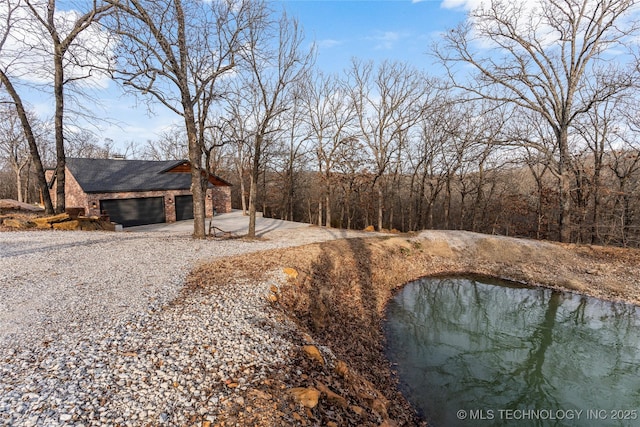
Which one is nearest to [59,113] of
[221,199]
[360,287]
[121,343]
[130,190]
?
[130,190]

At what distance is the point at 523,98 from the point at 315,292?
11.1 meters

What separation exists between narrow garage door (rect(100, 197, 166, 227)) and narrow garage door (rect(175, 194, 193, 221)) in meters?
0.99

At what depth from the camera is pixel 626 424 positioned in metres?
4.31

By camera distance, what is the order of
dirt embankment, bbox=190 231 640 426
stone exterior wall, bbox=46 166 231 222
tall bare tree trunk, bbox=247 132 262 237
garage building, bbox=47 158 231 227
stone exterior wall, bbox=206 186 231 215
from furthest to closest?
stone exterior wall, bbox=206 186 231 215 → garage building, bbox=47 158 231 227 → stone exterior wall, bbox=46 166 231 222 → tall bare tree trunk, bbox=247 132 262 237 → dirt embankment, bbox=190 231 640 426

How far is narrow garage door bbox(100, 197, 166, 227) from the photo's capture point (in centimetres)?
1630

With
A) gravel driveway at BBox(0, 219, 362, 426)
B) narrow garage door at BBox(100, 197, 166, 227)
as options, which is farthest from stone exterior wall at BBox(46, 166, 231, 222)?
gravel driveway at BBox(0, 219, 362, 426)

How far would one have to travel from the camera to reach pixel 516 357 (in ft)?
19.8

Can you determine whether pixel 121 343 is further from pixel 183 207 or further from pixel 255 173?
pixel 183 207

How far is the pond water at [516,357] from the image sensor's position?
4.56 metres

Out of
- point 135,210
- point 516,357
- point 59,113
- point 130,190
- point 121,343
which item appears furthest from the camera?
point 135,210

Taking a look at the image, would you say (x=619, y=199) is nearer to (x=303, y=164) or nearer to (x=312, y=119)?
(x=312, y=119)

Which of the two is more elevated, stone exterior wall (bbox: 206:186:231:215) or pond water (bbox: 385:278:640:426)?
stone exterior wall (bbox: 206:186:231:215)

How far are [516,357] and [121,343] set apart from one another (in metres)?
7.29

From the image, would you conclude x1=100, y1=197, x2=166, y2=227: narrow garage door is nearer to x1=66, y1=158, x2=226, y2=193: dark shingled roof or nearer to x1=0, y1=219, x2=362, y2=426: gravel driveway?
x1=66, y1=158, x2=226, y2=193: dark shingled roof
